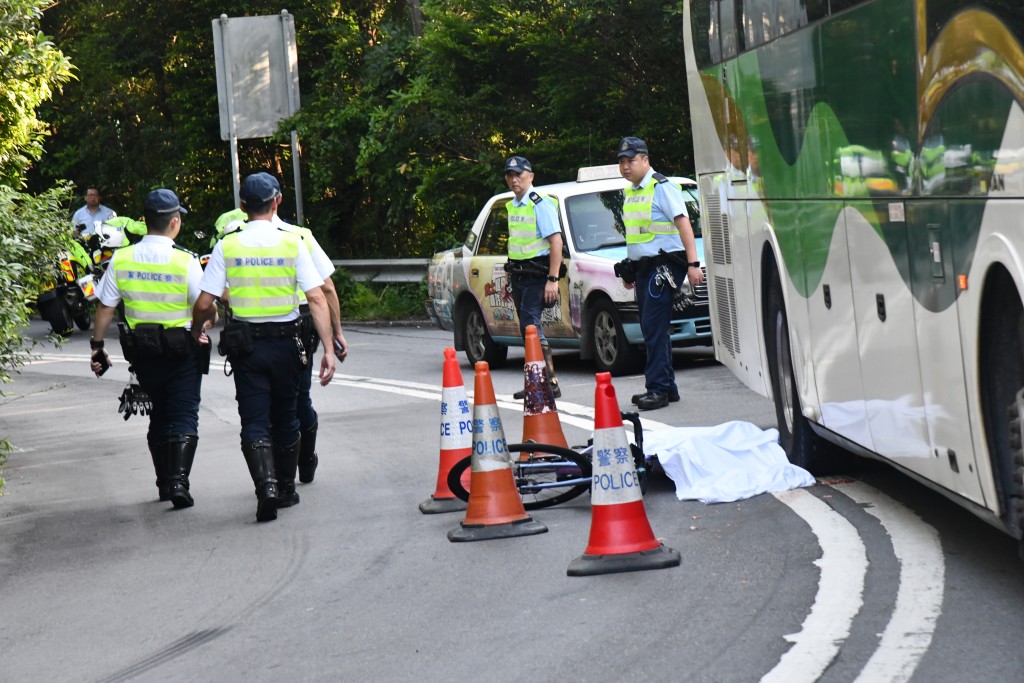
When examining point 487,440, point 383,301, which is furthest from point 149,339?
point 383,301

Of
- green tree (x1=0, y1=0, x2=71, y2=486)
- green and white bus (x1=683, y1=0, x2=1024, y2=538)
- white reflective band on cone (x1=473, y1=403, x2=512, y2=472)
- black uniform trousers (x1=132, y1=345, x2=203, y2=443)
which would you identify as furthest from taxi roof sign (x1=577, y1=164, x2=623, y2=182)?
white reflective band on cone (x1=473, y1=403, x2=512, y2=472)

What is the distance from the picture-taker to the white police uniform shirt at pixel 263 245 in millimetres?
8852

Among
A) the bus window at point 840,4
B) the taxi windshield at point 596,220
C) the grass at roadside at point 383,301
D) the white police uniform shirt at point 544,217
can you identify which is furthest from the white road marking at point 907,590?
the grass at roadside at point 383,301

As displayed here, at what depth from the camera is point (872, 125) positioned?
6.74 meters

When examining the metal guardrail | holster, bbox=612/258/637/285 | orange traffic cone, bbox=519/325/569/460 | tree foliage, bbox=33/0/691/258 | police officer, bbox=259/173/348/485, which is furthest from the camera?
the metal guardrail

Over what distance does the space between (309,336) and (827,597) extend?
3899mm

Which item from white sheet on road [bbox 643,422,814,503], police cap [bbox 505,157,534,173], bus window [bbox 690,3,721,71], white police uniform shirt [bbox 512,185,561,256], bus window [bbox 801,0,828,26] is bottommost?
white sheet on road [bbox 643,422,814,503]

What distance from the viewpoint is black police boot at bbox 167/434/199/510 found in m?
9.55

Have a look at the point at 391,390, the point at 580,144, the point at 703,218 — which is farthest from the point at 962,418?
the point at 580,144

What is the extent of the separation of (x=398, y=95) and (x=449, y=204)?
7.24 feet

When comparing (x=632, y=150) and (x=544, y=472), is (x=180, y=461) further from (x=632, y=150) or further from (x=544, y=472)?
(x=632, y=150)

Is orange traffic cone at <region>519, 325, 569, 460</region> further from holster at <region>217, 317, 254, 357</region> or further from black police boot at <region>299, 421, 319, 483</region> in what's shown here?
holster at <region>217, 317, 254, 357</region>

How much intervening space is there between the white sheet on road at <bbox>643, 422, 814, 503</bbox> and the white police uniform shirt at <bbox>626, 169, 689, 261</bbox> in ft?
10.9

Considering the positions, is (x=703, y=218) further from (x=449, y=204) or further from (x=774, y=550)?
(x=449, y=204)
